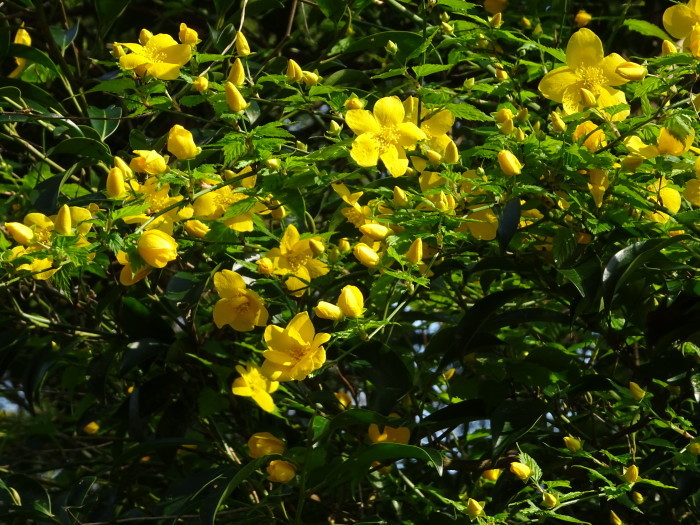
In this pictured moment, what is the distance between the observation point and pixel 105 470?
1807 millimetres

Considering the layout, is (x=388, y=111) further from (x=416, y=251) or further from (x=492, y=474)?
(x=492, y=474)

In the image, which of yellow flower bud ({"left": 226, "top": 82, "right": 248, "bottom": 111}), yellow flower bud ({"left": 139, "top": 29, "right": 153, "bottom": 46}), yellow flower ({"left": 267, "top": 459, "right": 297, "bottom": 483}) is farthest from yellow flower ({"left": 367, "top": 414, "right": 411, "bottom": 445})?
yellow flower bud ({"left": 139, "top": 29, "right": 153, "bottom": 46})

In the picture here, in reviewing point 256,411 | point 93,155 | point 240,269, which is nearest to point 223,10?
point 93,155

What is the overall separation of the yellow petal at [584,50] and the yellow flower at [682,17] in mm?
86

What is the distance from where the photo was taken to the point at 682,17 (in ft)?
3.91

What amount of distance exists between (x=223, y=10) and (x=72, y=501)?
0.78 m

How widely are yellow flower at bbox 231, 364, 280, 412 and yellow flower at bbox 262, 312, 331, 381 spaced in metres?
0.18

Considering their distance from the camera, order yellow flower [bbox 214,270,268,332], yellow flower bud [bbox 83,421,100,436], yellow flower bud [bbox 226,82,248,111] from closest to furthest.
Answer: yellow flower bud [bbox 226,82,248,111] → yellow flower [bbox 214,270,268,332] → yellow flower bud [bbox 83,421,100,436]

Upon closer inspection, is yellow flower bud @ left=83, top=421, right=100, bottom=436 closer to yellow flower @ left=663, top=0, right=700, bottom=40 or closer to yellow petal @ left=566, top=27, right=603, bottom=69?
yellow petal @ left=566, top=27, right=603, bottom=69

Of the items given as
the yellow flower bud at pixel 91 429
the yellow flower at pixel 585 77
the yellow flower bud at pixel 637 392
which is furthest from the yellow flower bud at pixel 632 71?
the yellow flower bud at pixel 91 429

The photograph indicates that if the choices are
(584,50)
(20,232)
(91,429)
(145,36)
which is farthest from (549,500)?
(91,429)

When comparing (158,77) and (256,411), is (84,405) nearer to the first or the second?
(256,411)

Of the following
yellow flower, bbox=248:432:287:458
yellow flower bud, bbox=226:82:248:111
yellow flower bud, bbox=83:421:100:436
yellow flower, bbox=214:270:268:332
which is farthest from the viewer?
yellow flower bud, bbox=83:421:100:436

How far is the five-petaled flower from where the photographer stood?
119 cm
